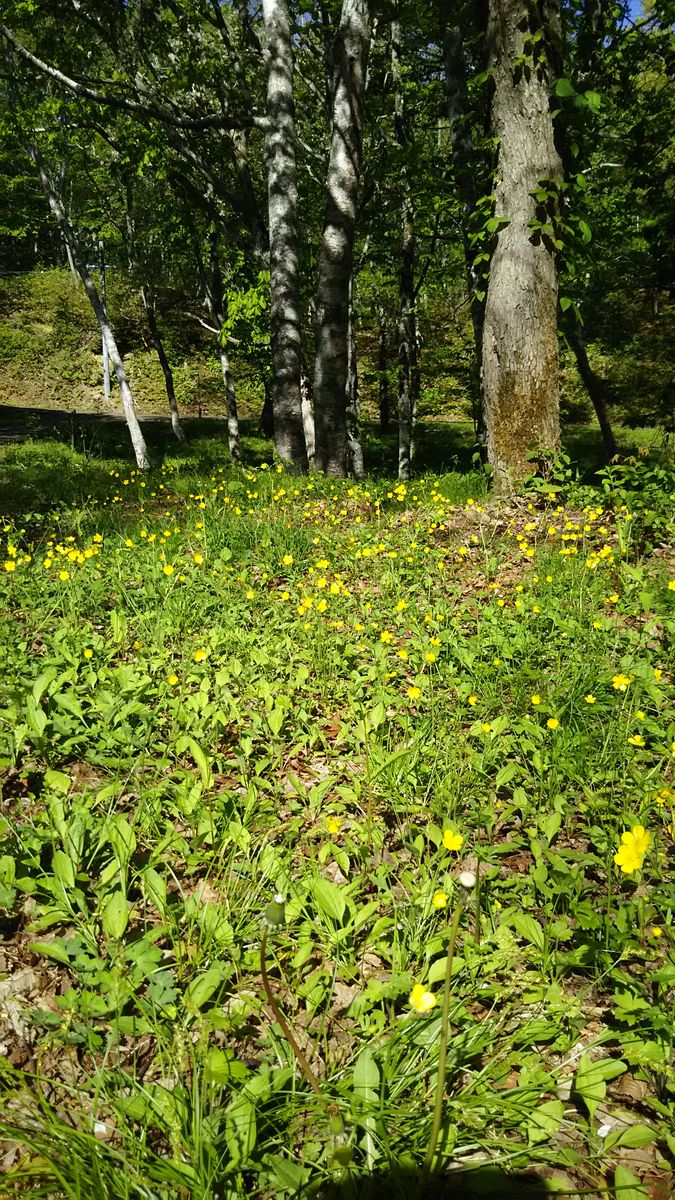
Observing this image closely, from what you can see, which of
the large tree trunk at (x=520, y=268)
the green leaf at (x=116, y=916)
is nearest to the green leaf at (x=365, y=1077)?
the green leaf at (x=116, y=916)

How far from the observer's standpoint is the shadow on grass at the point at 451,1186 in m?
1.22

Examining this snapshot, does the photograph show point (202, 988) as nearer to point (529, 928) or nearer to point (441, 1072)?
point (441, 1072)

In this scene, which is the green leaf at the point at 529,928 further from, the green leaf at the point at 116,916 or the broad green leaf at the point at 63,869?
the broad green leaf at the point at 63,869

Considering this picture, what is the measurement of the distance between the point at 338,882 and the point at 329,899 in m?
0.35

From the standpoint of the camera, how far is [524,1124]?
4.43 ft

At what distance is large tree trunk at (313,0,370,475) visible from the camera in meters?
7.27

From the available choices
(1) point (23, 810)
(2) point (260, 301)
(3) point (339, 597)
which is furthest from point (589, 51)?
(1) point (23, 810)

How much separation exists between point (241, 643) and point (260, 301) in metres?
7.46

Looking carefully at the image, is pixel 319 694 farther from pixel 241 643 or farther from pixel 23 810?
pixel 23 810

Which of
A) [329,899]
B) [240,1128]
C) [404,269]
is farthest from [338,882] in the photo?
[404,269]

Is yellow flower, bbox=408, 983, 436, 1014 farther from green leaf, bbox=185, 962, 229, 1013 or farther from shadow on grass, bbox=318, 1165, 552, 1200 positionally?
green leaf, bbox=185, 962, 229, 1013

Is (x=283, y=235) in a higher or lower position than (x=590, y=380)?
higher

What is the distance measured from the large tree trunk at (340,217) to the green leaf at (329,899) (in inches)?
258

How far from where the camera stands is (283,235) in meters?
7.79
